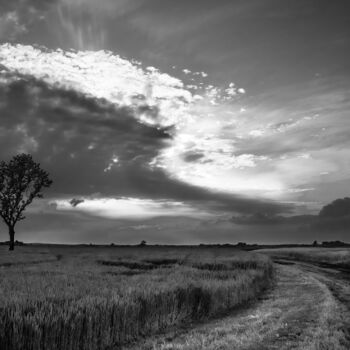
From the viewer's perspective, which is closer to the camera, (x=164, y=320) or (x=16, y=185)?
(x=164, y=320)

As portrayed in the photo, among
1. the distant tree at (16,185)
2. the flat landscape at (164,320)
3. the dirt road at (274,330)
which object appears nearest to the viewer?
the flat landscape at (164,320)

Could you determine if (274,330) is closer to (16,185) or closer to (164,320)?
(164,320)

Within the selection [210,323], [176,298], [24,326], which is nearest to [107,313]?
[24,326]

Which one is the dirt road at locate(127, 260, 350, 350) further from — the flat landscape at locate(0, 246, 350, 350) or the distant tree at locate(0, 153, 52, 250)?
the distant tree at locate(0, 153, 52, 250)

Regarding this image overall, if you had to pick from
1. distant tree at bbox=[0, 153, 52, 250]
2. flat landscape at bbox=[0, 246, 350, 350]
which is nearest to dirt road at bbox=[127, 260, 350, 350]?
flat landscape at bbox=[0, 246, 350, 350]

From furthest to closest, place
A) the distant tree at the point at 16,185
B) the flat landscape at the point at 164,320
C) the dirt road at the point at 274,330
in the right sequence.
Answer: the distant tree at the point at 16,185 → the dirt road at the point at 274,330 → the flat landscape at the point at 164,320

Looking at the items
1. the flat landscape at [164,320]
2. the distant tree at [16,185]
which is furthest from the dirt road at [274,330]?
the distant tree at [16,185]

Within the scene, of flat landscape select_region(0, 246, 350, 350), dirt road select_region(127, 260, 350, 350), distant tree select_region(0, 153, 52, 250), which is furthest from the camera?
distant tree select_region(0, 153, 52, 250)

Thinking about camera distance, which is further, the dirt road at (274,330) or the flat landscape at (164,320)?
the dirt road at (274,330)

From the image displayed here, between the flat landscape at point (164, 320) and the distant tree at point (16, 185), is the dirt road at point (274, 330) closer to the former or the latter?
the flat landscape at point (164, 320)

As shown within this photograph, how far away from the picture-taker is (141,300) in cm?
1254

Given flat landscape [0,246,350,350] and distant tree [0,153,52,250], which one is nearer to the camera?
flat landscape [0,246,350,350]

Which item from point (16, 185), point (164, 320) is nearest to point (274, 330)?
point (164, 320)

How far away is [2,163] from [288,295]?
6243 centimetres
